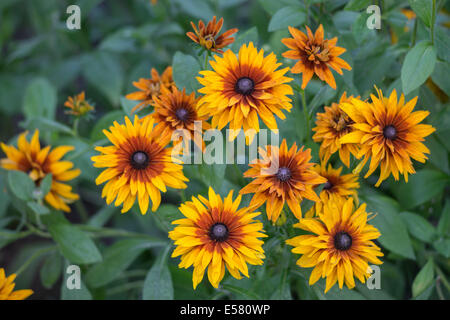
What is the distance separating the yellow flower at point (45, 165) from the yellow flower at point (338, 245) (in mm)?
548

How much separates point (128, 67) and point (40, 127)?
76 cm

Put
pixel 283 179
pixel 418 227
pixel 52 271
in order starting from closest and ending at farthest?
pixel 283 179 < pixel 418 227 < pixel 52 271

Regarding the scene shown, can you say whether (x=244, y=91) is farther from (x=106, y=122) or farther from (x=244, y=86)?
(x=106, y=122)

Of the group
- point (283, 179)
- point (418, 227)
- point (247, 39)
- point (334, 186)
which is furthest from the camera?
point (418, 227)

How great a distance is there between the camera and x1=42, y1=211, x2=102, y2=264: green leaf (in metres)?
1.11

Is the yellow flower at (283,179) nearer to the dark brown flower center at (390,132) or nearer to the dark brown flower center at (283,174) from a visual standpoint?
the dark brown flower center at (283,174)

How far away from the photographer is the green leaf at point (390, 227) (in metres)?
1.07

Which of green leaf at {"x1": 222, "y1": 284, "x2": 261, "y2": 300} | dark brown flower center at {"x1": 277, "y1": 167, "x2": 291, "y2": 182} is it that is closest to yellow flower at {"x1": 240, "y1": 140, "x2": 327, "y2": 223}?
dark brown flower center at {"x1": 277, "y1": 167, "x2": 291, "y2": 182}

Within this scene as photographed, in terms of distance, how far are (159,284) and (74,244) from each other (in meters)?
0.22

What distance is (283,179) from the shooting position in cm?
81

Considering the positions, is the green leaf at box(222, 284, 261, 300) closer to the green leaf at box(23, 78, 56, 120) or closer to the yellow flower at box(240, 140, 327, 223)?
the yellow flower at box(240, 140, 327, 223)

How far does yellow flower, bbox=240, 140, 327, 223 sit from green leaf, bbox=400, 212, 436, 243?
423 mm

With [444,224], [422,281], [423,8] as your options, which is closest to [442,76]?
[423,8]

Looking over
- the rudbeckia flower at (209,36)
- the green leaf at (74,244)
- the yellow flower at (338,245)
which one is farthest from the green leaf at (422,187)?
the green leaf at (74,244)
